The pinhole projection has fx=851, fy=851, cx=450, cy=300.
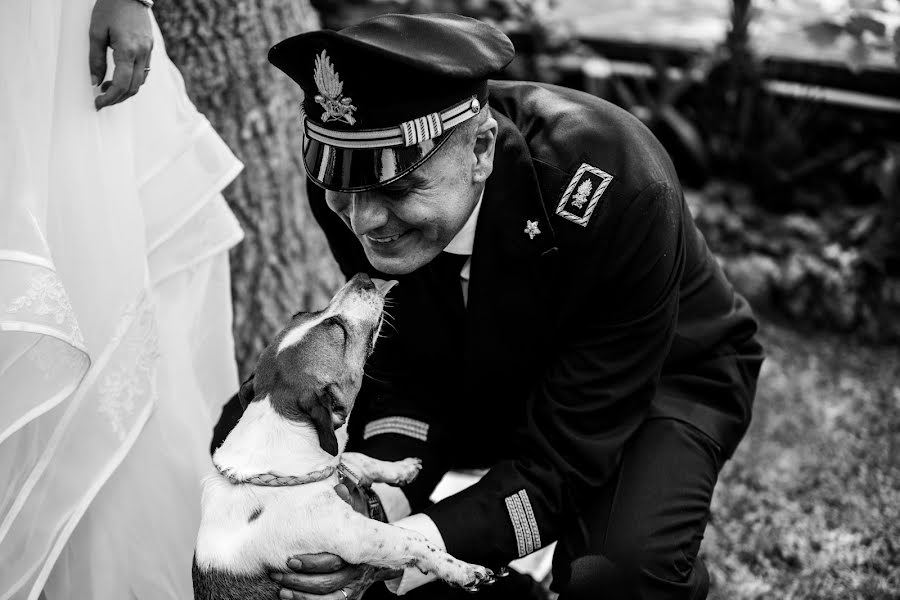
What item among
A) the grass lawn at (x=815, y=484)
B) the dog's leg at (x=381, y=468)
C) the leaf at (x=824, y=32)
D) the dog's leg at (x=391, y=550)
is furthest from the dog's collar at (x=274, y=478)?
the leaf at (x=824, y=32)

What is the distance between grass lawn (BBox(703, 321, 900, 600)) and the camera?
11.3 ft

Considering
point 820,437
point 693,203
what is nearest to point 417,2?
point 693,203

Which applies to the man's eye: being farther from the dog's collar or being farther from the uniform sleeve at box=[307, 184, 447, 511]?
the dog's collar

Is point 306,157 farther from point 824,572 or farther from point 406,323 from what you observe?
point 824,572

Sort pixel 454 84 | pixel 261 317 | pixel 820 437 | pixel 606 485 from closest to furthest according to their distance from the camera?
pixel 454 84 → pixel 606 485 → pixel 261 317 → pixel 820 437

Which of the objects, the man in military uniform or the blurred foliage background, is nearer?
the man in military uniform

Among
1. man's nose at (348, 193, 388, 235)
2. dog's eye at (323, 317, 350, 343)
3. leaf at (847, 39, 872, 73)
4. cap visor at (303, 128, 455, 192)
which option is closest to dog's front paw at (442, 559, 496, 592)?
dog's eye at (323, 317, 350, 343)

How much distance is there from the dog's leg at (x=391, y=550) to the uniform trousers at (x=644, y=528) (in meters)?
0.39

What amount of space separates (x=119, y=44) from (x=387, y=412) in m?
1.45

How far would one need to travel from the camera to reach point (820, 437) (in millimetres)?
4293

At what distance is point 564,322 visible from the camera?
8.54 ft

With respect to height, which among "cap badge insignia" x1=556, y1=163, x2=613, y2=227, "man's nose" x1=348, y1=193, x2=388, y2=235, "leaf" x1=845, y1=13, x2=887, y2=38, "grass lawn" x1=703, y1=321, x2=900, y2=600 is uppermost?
"man's nose" x1=348, y1=193, x2=388, y2=235

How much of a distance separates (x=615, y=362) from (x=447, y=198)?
2.37 feet

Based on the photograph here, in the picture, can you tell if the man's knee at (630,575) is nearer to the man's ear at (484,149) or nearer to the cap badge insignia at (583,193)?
the cap badge insignia at (583,193)
